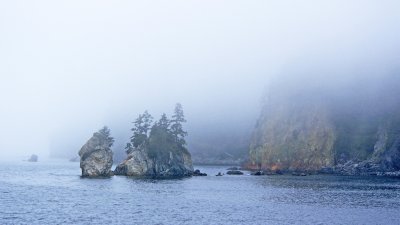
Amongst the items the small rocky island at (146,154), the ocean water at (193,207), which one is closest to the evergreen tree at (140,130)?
the small rocky island at (146,154)

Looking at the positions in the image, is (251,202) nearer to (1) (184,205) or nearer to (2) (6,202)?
(1) (184,205)

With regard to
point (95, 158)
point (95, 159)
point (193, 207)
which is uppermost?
point (95, 158)

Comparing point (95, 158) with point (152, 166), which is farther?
point (152, 166)

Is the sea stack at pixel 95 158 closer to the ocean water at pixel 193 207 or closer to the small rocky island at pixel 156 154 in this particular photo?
the small rocky island at pixel 156 154

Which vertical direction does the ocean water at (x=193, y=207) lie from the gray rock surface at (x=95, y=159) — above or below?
below

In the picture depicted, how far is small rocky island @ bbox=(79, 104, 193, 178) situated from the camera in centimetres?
15550

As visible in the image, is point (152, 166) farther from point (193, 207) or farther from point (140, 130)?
point (193, 207)

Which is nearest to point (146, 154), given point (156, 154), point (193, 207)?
point (156, 154)

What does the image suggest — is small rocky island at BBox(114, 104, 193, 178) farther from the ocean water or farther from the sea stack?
the ocean water

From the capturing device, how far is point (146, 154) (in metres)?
170

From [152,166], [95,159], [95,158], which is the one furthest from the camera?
[152,166]

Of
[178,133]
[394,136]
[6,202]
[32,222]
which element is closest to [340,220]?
[32,222]

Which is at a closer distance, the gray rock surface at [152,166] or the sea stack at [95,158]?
the sea stack at [95,158]

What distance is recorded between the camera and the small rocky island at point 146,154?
155500mm
